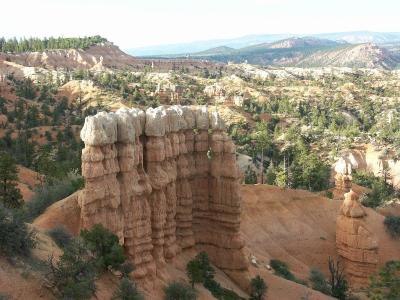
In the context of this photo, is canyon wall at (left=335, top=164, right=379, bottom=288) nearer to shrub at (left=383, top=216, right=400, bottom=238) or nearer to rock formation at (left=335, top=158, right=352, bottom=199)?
shrub at (left=383, top=216, right=400, bottom=238)

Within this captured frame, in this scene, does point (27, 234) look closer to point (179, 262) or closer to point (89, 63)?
point (179, 262)

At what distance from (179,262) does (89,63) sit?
156 meters

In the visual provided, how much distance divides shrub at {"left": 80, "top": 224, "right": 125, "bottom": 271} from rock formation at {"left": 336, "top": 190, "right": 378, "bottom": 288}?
25.6 meters

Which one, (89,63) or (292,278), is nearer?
(292,278)

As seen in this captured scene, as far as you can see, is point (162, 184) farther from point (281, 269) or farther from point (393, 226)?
point (393, 226)

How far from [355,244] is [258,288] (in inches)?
609

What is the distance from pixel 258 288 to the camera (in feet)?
91.7

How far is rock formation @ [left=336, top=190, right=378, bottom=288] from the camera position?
3928 centimetres

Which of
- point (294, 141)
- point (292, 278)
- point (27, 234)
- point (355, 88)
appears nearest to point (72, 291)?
point (27, 234)

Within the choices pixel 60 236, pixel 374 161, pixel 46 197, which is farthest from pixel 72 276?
pixel 374 161

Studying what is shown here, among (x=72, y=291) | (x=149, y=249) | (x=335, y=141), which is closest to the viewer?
(x=72, y=291)

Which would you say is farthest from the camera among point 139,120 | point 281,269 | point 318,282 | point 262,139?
point 262,139

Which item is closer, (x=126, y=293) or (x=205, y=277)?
(x=126, y=293)

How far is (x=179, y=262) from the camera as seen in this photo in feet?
88.1
